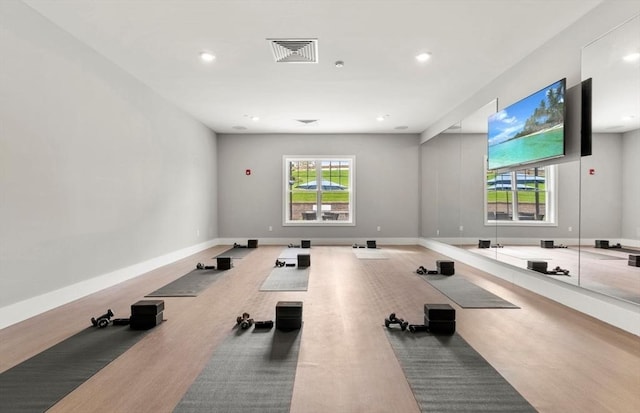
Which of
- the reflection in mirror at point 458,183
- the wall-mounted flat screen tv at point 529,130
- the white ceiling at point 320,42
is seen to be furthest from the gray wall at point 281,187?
the wall-mounted flat screen tv at point 529,130

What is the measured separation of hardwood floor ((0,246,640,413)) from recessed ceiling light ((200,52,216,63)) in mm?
2863

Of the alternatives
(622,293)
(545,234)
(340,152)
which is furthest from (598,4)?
(340,152)

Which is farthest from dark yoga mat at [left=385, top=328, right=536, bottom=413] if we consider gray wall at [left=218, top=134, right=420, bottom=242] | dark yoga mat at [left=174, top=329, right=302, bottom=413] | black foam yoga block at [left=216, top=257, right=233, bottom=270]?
gray wall at [left=218, top=134, right=420, bottom=242]

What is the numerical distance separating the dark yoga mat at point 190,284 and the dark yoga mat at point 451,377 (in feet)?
8.33

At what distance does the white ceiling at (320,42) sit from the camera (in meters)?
2.95

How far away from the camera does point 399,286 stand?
4160 mm

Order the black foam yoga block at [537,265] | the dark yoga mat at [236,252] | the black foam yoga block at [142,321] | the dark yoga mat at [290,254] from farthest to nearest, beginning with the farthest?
the dark yoga mat at [236,252]
the dark yoga mat at [290,254]
the black foam yoga block at [537,265]
the black foam yoga block at [142,321]

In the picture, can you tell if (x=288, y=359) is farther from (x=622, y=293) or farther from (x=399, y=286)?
(x=622, y=293)

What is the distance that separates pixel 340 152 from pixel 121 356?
6.94 meters

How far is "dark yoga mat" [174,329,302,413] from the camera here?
1.68m

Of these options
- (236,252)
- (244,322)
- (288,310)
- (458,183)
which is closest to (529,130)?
(458,183)

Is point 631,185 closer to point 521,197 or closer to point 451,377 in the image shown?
point 521,197

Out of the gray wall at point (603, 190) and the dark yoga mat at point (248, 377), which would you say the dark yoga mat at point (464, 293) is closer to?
the gray wall at point (603, 190)

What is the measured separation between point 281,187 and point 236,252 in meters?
2.21
